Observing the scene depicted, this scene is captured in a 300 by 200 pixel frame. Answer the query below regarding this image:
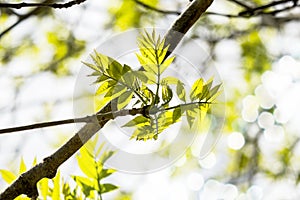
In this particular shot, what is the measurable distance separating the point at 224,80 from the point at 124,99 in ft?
3.07

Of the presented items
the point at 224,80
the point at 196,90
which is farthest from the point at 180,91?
the point at 224,80

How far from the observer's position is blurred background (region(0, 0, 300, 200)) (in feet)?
3.78

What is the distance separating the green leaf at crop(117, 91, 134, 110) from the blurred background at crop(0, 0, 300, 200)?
81cm

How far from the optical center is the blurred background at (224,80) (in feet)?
3.78

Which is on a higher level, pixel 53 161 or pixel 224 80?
pixel 224 80

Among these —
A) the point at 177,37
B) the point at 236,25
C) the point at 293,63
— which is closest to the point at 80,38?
the point at 236,25

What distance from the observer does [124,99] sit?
28cm

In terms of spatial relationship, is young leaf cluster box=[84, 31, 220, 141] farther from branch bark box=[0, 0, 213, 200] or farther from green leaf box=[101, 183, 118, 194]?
green leaf box=[101, 183, 118, 194]

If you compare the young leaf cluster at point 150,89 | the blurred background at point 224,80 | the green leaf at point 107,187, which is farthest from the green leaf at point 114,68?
the blurred background at point 224,80

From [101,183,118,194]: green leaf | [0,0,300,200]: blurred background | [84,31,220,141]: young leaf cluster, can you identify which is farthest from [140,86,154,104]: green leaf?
[0,0,300,200]: blurred background

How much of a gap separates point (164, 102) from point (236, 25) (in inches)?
40.0

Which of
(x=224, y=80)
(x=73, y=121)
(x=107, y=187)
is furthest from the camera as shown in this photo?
(x=224, y=80)

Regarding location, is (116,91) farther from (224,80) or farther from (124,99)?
(224,80)

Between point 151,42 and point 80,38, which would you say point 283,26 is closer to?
point 80,38
